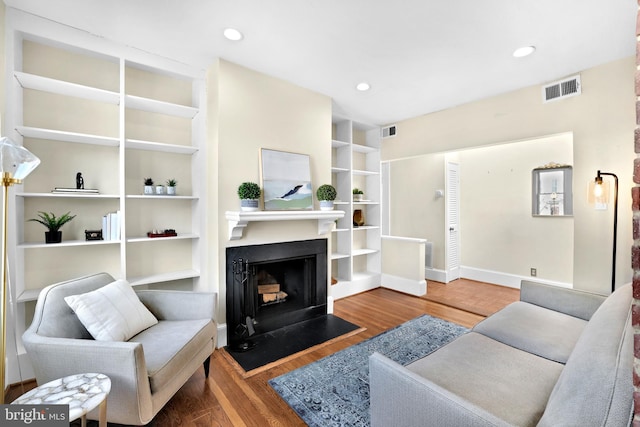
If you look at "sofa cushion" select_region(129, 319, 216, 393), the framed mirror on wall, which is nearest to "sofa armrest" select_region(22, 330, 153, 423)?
"sofa cushion" select_region(129, 319, 216, 393)

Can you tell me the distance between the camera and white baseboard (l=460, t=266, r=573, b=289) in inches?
176

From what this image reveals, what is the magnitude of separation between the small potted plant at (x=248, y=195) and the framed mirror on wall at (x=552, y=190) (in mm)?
4361

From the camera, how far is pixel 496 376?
1.44 m

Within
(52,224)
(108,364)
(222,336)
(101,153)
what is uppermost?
(101,153)

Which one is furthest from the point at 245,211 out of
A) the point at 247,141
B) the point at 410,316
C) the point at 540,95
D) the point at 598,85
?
the point at 598,85

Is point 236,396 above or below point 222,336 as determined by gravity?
below

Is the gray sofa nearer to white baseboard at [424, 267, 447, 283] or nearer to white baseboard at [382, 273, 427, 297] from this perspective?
white baseboard at [382, 273, 427, 297]

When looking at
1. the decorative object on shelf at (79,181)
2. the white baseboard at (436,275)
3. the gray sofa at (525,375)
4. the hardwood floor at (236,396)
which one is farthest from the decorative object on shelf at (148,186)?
the white baseboard at (436,275)

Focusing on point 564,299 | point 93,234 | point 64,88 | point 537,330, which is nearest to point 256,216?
point 93,234

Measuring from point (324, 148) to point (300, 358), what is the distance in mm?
2299

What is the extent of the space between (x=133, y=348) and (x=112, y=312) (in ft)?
1.84

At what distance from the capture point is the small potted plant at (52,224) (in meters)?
2.16

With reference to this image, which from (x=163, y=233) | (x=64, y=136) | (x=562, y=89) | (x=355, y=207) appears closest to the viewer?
(x=64, y=136)

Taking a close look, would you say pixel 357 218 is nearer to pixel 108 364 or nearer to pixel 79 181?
pixel 79 181
